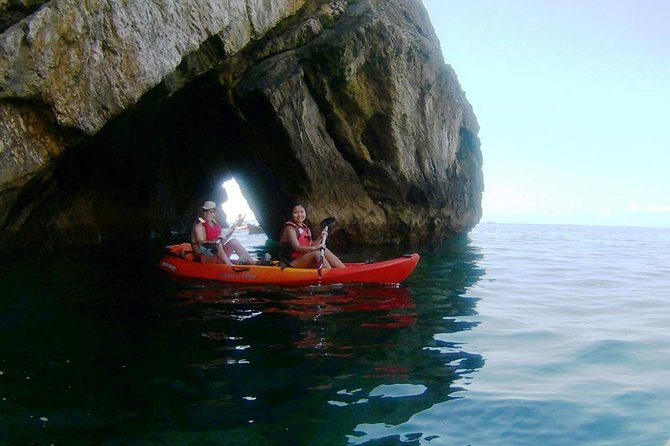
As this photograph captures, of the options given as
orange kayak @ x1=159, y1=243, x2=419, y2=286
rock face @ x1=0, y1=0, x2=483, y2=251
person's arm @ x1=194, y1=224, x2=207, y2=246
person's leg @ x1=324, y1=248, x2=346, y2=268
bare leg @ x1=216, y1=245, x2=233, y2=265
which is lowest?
orange kayak @ x1=159, y1=243, x2=419, y2=286

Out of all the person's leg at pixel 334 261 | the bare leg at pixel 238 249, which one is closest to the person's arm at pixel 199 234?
the bare leg at pixel 238 249

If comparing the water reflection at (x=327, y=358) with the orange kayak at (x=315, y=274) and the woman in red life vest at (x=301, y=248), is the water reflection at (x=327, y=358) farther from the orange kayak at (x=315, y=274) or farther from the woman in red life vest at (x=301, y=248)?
the woman in red life vest at (x=301, y=248)

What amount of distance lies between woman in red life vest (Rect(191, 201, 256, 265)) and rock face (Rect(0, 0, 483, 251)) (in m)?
2.73

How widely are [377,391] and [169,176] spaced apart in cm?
2113

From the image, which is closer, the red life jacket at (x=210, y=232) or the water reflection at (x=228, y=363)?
the water reflection at (x=228, y=363)

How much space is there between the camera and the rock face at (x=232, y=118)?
10289 millimetres

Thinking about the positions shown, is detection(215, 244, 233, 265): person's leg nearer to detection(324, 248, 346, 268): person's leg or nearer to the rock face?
detection(324, 248, 346, 268): person's leg

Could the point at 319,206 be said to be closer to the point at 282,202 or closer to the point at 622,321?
the point at 282,202

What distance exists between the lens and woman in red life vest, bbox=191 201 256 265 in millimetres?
12500

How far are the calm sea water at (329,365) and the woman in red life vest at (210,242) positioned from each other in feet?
4.01

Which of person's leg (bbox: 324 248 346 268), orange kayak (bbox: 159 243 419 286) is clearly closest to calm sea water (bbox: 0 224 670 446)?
orange kayak (bbox: 159 243 419 286)

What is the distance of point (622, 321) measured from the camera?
28.4 feet

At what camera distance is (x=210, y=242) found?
12539 millimetres

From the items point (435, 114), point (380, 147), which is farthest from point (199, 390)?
point (435, 114)
